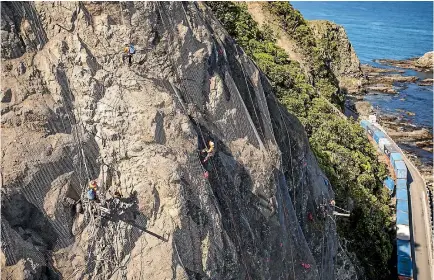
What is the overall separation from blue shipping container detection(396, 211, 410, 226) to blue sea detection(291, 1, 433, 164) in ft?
68.1

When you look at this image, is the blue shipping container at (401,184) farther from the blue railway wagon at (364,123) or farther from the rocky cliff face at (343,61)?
the rocky cliff face at (343,61)

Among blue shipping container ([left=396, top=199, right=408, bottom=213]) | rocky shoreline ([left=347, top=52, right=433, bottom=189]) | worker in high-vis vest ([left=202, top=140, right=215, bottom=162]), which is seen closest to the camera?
worker in high-vis vest ([left=202, top=140, right=215, bottom=162])

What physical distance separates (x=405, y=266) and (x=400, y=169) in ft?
49.9

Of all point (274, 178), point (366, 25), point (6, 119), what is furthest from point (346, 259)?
point (366, 25)

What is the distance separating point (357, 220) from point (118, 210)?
23.6 metres

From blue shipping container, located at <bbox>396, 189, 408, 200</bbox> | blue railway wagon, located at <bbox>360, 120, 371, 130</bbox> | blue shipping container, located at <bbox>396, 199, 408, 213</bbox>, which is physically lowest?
blue shipping container, located at <bbox>396, 199, 408, 213</bbox>

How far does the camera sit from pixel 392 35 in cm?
12600

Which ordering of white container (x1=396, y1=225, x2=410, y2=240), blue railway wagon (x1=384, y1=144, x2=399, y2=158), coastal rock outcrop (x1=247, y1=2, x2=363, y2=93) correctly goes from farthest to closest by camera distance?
blue railway wagon (x1=384, y1=144, x2=399, y2=158)
coastal rock outcrop (x1=247, y1=2, x2=363, y2=93)
white container (x1=396, y1=225, x2=410, y2=240)

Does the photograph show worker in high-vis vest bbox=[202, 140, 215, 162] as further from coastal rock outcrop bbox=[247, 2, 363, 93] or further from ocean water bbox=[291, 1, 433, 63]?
ocean water bbox=[291, 1, 433, 63]

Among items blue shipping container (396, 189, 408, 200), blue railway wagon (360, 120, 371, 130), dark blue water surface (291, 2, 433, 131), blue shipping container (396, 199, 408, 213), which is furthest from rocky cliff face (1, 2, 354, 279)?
dark blue water surface (291, 2, 433, 131)

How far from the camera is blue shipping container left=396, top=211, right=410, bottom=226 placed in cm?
3697

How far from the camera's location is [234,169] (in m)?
15.3

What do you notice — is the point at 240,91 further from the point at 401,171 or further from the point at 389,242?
the point at 401,171

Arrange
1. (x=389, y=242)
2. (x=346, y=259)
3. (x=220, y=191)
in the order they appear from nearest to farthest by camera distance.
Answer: (x=220, y=191) < (x=346, y=259) < (x=389, y=242)
